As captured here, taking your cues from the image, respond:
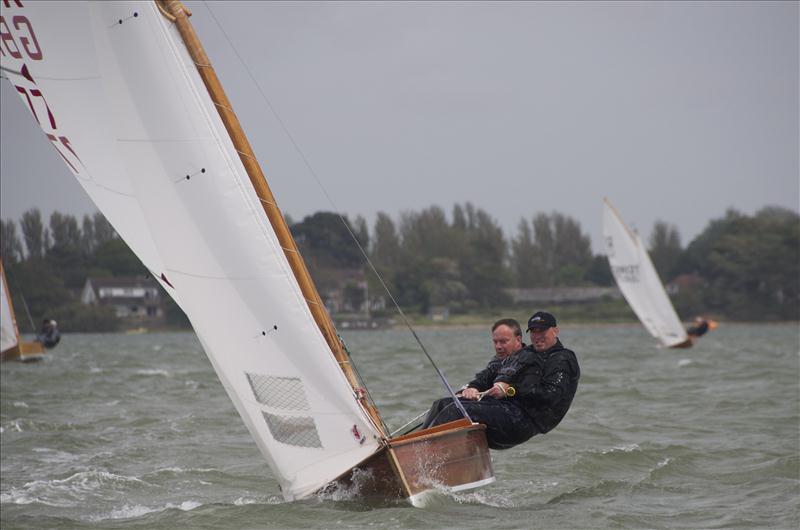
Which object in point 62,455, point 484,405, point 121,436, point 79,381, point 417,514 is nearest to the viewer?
point 417,514

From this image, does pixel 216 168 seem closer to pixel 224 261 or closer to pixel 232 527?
pixel 224 261

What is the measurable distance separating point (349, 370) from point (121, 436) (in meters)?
6.54

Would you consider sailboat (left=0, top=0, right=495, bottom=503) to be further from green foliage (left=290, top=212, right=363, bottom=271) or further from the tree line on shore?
green foliage (left=290, top=212, right=363, bottom=271)

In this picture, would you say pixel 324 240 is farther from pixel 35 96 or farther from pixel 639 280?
pixel 35 96

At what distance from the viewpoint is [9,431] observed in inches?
552

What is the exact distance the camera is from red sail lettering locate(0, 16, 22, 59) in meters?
7.57

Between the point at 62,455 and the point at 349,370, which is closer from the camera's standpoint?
the point at 349,370

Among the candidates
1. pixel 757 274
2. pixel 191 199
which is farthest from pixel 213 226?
pixel 757 274

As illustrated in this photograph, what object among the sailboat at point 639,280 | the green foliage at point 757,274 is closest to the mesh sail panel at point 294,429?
the sailboat at point 639,280

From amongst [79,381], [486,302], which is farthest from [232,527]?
[486,302]

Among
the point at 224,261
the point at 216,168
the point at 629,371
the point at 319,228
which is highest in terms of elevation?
the point at 319,228

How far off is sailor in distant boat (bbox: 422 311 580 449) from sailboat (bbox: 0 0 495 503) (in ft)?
0.60

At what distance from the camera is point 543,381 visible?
7.92 metres

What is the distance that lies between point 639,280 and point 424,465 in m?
31.0
